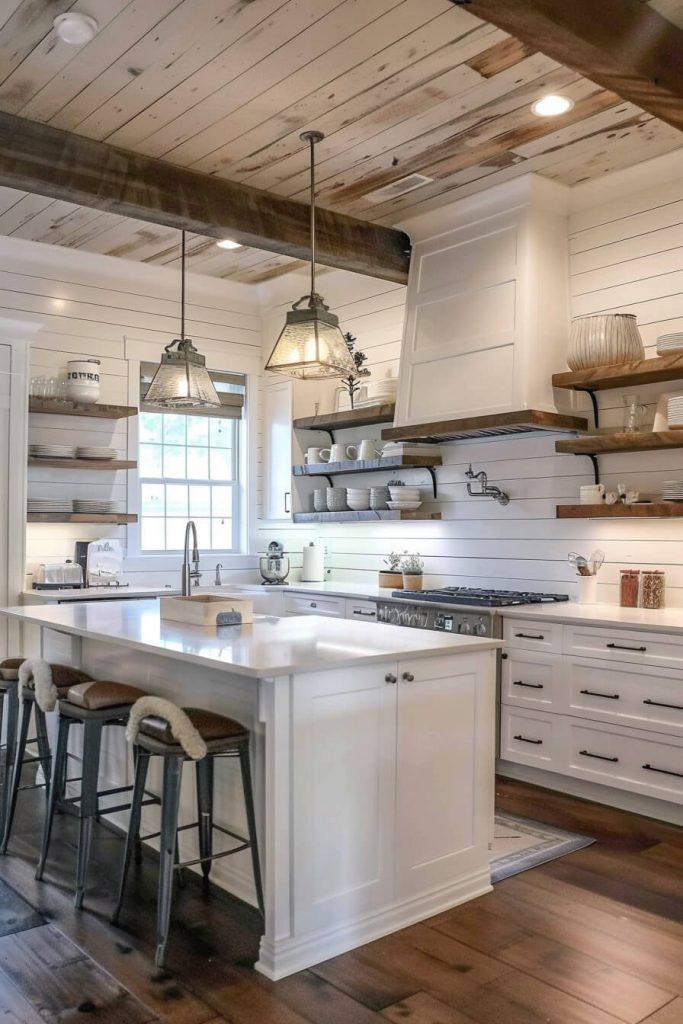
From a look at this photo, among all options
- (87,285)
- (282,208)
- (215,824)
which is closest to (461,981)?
(215,824)

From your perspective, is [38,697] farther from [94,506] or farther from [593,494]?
[593,494]

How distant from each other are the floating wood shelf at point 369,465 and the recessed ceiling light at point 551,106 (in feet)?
7.27

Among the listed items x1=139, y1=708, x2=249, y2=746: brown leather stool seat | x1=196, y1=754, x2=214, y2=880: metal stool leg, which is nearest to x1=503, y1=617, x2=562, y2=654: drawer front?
x1=196, y1=754, x2=214, y2=880: metal stool leg

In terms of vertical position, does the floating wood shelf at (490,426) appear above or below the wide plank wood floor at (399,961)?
above

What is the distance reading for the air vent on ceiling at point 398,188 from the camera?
4648 mm

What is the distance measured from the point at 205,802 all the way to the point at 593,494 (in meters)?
2.57

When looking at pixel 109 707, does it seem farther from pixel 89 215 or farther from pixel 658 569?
pixel 89 215

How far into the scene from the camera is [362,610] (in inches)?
214

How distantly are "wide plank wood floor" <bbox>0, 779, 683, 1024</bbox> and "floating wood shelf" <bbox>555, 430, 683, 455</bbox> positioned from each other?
6.09 ft

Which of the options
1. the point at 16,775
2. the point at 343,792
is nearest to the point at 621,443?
the point at 343,792

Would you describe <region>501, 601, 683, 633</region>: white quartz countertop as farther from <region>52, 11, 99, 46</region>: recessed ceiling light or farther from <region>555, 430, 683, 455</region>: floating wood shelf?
<region>52, 11, 99, 46</region>: recessed ceiling light

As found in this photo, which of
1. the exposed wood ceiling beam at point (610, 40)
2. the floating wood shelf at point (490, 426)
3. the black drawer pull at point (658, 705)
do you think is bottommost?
the black drawer pull at point (658, 705)

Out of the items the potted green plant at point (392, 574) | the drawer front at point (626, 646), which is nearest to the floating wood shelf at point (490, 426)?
the potted green plant at point (392, 574)

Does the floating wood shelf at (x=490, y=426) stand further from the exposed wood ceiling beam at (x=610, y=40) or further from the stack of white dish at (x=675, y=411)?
the exposed wood ceiling beam at (x=610, y=40)
